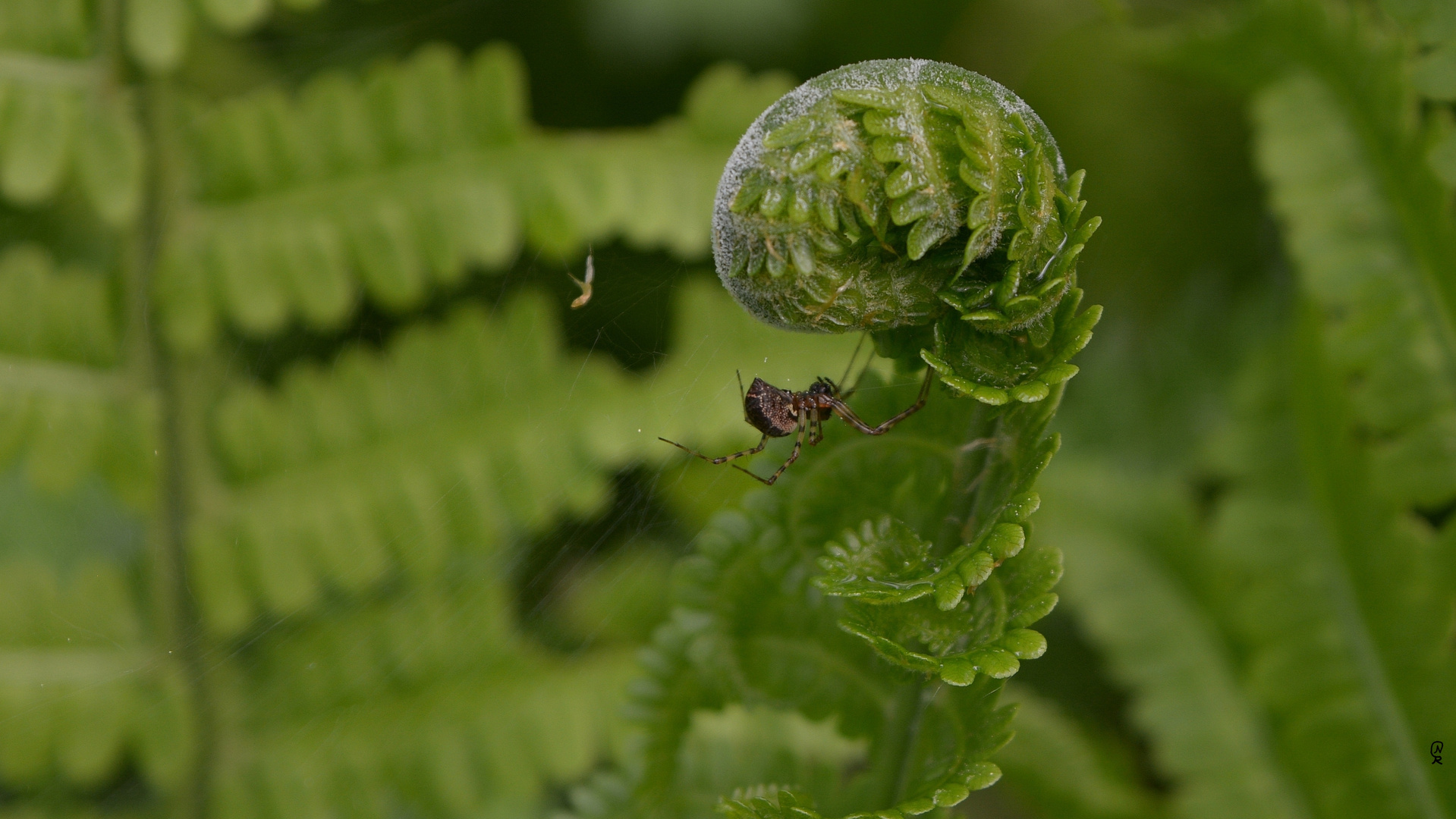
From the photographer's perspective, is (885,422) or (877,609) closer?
(877,609)

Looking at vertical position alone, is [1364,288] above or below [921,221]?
below

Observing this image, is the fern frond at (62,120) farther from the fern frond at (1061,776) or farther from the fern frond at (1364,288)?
the fern frond at (1364,288)

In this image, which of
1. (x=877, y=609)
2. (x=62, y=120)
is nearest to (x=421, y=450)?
(x=62, y=120)

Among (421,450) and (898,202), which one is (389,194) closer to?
(421,450)

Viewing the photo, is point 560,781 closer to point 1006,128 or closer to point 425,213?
point 425,213

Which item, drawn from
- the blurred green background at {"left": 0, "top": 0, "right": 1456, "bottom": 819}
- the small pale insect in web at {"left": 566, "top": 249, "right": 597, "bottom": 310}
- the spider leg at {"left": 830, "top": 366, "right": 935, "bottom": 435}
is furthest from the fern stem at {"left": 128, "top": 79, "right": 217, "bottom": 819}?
the spider leg at {"left": 830, "top": 366, "right": 935, "bottom": 435}
